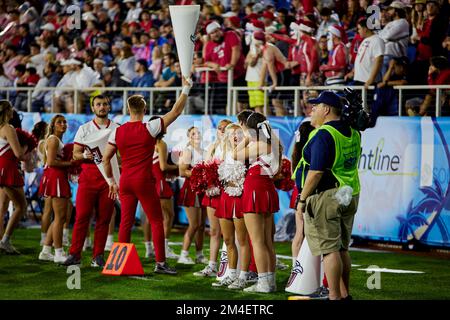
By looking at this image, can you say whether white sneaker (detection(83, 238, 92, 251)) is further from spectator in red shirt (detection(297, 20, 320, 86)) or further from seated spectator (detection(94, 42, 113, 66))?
seated spectator (detection(94, 42, 113, 66))

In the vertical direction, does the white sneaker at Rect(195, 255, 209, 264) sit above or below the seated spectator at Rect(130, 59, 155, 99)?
below

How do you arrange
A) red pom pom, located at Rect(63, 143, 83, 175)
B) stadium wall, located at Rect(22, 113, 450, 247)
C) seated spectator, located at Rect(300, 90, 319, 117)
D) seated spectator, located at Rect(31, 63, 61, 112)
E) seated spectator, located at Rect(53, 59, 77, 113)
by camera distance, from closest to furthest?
red pom pom, located at Rect(63, 143, 83, 175) < stadium wall, located at Rect(22, 113, 450, 247) < seated spectator, located at Rect(300, 90, 319, 117) < seated spectator, located at Rect(53, 59, 77, 113) < seated spectator, located at Rect(31, 63, 61, 112)

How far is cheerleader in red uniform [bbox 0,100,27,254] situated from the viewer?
12461 mm

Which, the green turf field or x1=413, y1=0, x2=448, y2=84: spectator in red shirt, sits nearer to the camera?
the green turf field

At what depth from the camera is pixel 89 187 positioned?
1123cm

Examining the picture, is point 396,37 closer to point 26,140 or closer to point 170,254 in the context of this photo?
point 170,254

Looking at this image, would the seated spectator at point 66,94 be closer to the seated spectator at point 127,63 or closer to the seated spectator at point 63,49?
the seated spectator at point 127,63

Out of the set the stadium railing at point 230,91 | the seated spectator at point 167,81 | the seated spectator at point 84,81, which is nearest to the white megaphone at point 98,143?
the stadium railing at point 230,91

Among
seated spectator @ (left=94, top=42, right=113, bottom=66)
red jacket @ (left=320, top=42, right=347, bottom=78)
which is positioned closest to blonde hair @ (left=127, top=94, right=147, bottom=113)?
red jacket @ (left=320, top=42, right=347, bottom=78)

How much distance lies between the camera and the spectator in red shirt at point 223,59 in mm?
16641

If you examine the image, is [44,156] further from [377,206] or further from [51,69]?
[51,69]
